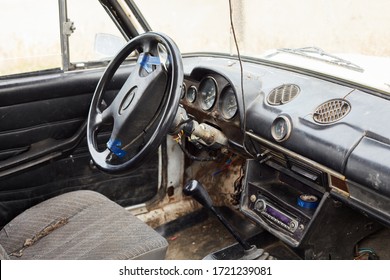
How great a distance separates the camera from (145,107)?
1.58 m

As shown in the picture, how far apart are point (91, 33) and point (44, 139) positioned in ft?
1.78

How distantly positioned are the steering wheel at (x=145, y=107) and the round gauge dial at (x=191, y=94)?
493 millimetres

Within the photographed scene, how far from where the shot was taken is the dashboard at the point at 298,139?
152 cm

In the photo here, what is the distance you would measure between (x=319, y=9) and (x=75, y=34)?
1115mm

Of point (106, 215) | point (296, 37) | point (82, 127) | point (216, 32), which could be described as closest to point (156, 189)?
point (82, 127)

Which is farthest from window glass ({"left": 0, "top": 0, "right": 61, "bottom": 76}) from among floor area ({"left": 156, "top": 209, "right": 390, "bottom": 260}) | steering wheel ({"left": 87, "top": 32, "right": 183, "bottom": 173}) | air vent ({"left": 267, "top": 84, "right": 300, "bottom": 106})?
floor area ({"left": 156, "top": 209, "right": 390, "bottom": 260})

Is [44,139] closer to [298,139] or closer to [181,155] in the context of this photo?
[181,155]

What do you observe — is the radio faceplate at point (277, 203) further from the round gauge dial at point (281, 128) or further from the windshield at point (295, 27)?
the windshield at point (295, 27)

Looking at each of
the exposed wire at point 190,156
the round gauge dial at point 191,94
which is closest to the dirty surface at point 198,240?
the exposed wire at point 190,156

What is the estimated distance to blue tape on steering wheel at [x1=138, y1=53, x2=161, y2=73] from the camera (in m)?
1.60

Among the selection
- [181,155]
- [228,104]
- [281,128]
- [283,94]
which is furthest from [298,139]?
[181,155]

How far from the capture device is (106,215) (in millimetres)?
1860
